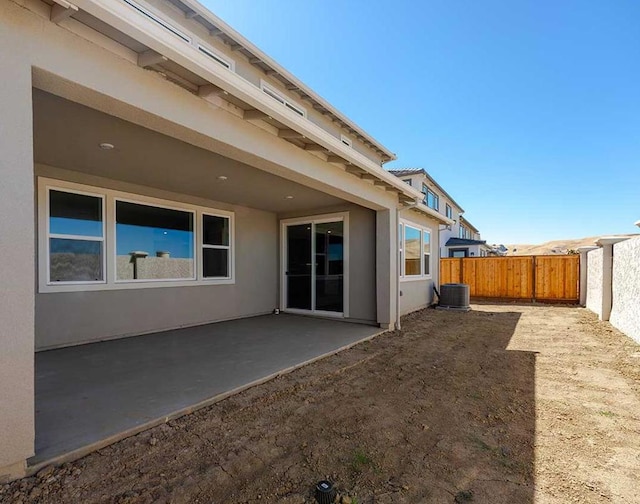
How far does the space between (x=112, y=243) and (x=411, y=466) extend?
5.60 metres

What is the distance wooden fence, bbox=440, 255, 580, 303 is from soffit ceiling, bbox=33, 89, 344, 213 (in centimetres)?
857

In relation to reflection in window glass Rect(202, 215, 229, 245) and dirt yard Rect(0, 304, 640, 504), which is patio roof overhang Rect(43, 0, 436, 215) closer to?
dirt yard Rect(0, 304, 640, 504)

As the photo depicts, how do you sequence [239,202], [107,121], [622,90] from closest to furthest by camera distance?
1. [107,121]
2. [239,202]
3. [622,90]

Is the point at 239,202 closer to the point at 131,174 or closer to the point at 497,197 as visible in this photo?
the point at 131,174

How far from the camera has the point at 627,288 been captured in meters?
6.71

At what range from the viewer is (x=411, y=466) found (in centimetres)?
231

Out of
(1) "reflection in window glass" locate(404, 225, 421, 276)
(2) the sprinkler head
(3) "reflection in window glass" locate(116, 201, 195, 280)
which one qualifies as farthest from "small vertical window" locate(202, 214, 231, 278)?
(2) the sprinkler head

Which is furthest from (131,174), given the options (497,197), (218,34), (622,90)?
(497,197)

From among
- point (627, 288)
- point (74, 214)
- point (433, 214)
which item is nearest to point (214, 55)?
point (74, 214)

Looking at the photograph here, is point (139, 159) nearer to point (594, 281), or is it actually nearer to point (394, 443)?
point (394, 443)

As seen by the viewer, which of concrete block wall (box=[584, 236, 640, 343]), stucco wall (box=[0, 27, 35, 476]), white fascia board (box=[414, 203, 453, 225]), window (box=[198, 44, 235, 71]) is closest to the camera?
stucco wall (box=[0, 27, 35, 476])

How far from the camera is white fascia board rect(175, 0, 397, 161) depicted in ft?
17.6

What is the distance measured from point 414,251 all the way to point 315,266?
3.39 m

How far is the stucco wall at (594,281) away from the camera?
857 cm
